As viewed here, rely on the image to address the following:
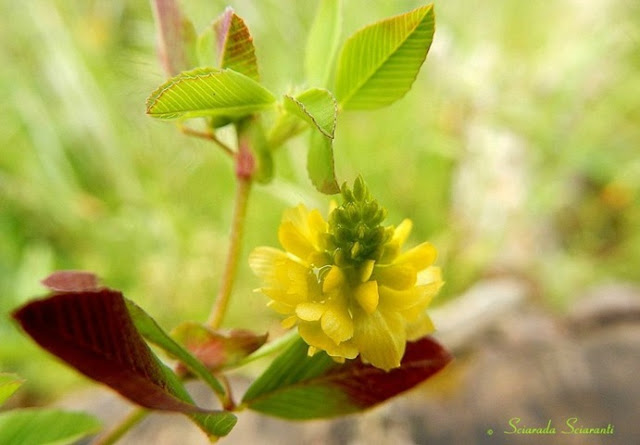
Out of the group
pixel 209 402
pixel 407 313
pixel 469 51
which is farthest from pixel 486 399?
pixel 469 51

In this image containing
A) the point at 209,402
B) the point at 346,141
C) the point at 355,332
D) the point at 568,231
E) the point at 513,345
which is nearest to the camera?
the point at 355,332

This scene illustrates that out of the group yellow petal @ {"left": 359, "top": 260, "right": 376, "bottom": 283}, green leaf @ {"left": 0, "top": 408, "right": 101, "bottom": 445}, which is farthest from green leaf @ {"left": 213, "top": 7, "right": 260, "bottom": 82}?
green leaf @ {"left": 0, "top": 408, "right": 101, "bottom": 445}

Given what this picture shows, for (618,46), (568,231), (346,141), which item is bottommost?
(568,231)

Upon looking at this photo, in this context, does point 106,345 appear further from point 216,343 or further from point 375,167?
point 375,167

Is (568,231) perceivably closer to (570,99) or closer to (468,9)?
(570,99)

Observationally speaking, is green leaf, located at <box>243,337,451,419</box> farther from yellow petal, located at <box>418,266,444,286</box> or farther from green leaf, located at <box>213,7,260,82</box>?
green leaf, located at <box>213,7,260,82</box>
